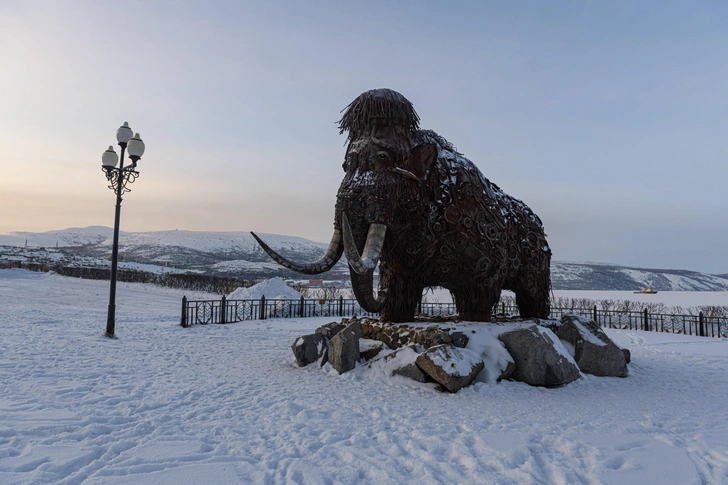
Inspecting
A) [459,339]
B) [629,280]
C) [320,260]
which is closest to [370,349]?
[459,339]

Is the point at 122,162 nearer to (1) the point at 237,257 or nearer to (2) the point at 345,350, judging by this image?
(2) the point at 345,350

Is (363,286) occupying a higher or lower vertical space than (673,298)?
higher

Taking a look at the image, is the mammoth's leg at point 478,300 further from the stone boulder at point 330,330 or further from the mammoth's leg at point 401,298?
the stone boulder at point 330,330

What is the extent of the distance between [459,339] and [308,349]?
2.23 meters

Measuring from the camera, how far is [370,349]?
6086 millimetres

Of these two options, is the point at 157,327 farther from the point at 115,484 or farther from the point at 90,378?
the point at 115,484

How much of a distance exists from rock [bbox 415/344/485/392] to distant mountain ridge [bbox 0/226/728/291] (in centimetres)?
1923

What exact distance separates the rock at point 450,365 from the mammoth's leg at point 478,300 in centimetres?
112

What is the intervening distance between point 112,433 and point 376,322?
3.86m

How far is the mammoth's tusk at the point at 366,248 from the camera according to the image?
15.5 feet

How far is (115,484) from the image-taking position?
256 cm

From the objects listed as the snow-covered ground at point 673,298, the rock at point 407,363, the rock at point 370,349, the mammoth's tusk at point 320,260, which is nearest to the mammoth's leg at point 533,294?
the rock at point 407,363

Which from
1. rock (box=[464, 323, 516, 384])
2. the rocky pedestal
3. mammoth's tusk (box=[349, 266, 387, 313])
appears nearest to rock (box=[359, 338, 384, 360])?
the rocky pedestal

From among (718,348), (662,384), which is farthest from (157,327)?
(718,348)
